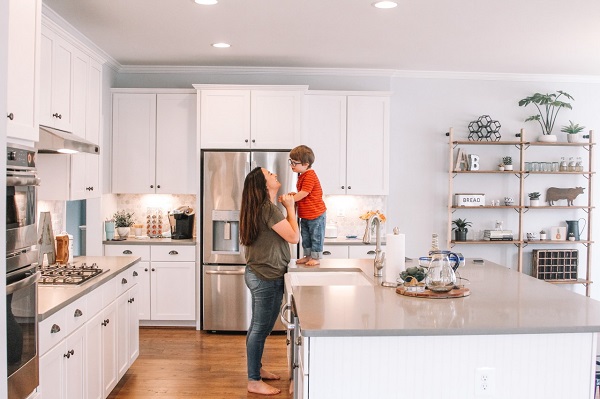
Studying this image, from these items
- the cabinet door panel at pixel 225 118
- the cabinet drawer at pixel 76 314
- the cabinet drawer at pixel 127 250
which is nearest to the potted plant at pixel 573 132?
the cabinet door panel at pixel 225 118

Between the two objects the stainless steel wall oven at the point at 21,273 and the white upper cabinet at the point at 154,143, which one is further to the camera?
the white upper cabinet at the point at 154,143

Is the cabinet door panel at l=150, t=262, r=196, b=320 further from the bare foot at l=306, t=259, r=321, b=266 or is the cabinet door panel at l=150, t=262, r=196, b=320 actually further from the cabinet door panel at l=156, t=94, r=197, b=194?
the bare foot at l=306, t=259, r=321, b=266

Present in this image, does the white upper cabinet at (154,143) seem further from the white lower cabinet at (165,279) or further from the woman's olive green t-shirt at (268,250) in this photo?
the woman's olive green t-shirt at (268,250)

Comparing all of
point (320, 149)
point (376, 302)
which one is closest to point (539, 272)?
point (320, 149)

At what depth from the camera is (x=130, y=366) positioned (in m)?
4.43

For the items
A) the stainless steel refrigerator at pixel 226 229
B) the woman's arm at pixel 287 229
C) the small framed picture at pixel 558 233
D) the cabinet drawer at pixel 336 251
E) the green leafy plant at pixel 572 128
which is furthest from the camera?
the small framed picture at pixel 558 233

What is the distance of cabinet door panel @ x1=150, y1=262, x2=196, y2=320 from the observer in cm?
572

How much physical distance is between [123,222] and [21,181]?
358 centimetres

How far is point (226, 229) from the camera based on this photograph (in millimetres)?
A: 5566

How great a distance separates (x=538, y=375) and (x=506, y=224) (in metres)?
4.27

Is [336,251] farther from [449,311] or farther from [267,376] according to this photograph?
[449,311]

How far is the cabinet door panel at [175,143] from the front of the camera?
5871 millimetres

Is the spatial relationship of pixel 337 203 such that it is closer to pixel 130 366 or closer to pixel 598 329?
pixel 130 366

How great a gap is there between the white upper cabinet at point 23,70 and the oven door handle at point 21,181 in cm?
17
